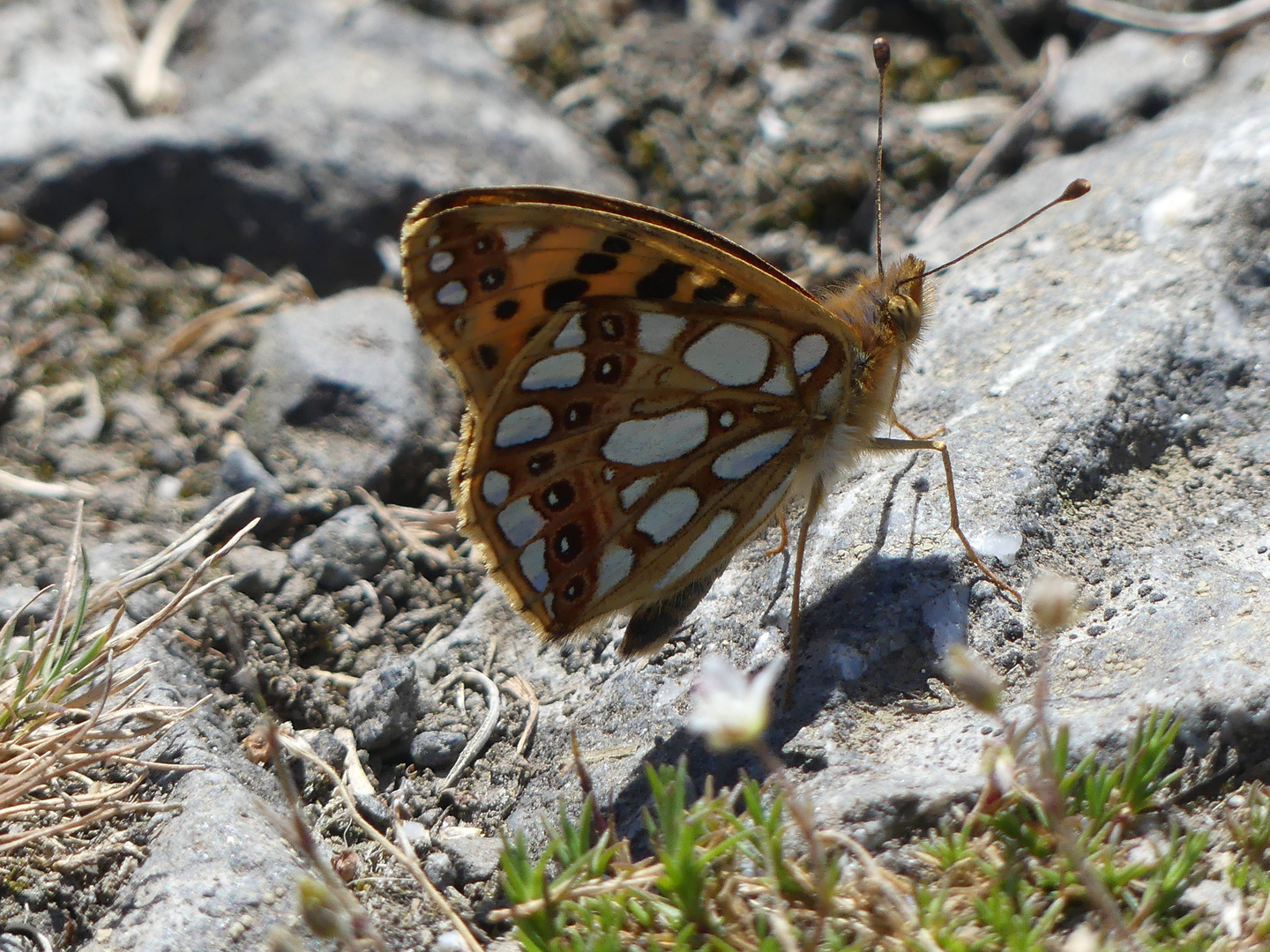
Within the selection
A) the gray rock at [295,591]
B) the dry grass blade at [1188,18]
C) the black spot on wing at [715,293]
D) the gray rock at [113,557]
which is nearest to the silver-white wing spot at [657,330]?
the black spot on wing at [715,293]

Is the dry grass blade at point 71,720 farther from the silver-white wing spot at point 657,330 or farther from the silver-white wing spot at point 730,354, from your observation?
the silver-white wing spot at point 730,354

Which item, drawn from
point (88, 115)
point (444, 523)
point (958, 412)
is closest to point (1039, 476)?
point (958, 412)

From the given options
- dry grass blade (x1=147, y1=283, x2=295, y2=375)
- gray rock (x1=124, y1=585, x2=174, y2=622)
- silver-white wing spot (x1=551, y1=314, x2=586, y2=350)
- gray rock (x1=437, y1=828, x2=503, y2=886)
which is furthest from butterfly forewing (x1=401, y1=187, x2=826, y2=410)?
dry grass blade (x1=147, y1=283, x2=295, y2=375)

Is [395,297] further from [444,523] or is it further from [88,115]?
[88,115]

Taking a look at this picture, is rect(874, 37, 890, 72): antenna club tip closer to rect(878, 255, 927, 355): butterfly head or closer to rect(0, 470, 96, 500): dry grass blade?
rect(878, 255, 927, 355): butterfly head

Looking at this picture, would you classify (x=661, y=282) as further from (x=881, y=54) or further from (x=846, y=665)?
(x=846, y=665)

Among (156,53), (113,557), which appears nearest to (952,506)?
(113,557)
